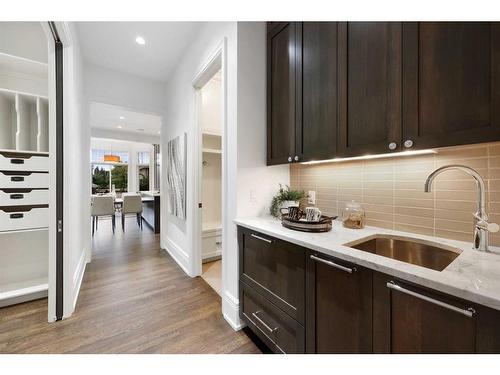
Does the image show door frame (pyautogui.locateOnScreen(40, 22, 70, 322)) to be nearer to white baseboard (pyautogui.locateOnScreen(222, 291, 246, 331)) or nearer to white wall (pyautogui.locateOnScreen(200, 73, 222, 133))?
white baseboard (pyautogui.locateOnScreen(222, 291, 246, 331))

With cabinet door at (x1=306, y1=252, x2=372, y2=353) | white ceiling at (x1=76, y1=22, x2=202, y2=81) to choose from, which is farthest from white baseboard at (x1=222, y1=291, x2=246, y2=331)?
white ceiling at (x1=76, y1=22, x2=202, y2=81)

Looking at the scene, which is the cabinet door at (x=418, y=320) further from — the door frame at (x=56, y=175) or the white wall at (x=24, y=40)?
the white wall at (x=24, y=40)

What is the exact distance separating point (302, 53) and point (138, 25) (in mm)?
1944

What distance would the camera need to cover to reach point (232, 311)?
1771mm

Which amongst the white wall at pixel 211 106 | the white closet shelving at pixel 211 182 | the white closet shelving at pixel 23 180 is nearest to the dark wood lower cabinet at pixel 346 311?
the white closet shelving at pixel 211 182

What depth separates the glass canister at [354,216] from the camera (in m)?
1.44

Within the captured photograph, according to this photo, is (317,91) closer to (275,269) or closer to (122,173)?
(275,269)

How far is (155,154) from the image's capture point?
25.9ft

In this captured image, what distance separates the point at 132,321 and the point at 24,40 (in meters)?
2.84

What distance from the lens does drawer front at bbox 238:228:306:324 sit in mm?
1182

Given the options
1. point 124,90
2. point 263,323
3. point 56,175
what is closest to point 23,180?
point 56,175

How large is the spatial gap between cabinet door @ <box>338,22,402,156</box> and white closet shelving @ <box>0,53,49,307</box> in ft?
8.77

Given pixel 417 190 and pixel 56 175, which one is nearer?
pixel 417 190

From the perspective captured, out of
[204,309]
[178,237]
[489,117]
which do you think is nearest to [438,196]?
[489,117]
